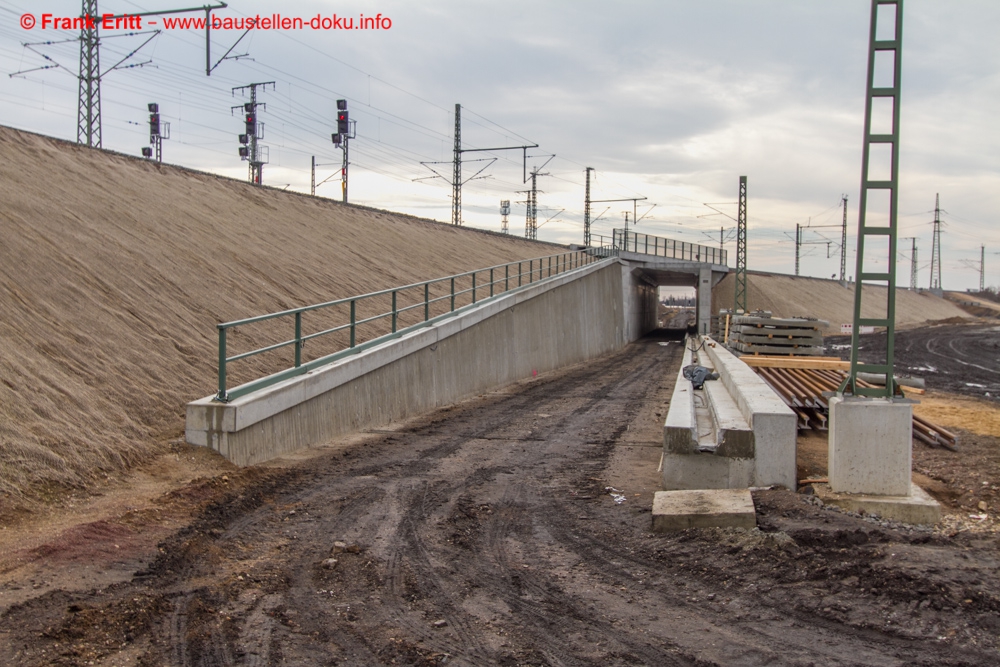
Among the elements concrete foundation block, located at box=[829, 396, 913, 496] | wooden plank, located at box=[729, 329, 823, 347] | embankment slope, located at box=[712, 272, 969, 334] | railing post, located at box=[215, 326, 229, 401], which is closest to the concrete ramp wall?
railing post, located at box=[215, 326, 229, 401]

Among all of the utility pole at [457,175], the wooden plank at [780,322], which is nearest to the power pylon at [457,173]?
the utility pole at [457,175]

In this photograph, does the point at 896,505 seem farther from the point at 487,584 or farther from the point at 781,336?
the point at 781,336

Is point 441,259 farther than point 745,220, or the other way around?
point 745,220

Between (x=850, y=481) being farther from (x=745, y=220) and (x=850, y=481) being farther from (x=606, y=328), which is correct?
(x=745, y=220)

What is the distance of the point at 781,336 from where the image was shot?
22328mm

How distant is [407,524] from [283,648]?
103 inches

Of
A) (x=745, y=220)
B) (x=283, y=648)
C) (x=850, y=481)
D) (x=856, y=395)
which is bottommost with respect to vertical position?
(x=283, y=648)

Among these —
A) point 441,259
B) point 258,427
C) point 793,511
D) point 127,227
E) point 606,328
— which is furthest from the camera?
point 606,328

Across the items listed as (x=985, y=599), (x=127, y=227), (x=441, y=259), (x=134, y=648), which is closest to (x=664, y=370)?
(x=441, y=259)

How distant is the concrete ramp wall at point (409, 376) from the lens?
9.32 metres

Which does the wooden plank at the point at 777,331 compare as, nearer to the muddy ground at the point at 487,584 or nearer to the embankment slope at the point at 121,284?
the embankment slope at the point at 121,284

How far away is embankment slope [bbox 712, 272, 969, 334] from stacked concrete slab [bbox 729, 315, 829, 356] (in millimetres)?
36335

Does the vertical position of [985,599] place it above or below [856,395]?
below

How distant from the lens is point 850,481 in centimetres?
744
